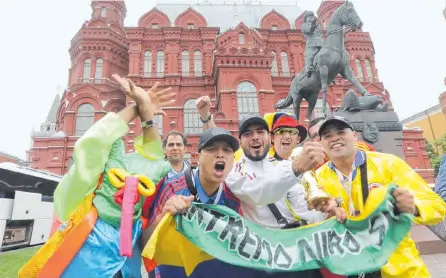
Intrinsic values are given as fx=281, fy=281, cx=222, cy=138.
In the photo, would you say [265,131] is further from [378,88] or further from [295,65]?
[378,88]

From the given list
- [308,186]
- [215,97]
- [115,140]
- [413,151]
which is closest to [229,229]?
[308,186]

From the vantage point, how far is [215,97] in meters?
23.8

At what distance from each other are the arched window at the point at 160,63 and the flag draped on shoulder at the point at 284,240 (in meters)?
24.0

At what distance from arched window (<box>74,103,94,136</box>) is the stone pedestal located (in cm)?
2197

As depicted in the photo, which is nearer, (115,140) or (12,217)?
(115,140)

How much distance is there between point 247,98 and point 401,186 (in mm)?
20572

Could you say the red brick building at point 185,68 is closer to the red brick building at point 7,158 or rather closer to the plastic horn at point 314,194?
the red brick building at point 7,158

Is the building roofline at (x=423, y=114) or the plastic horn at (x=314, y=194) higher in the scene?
the building roofline at (x=423, y=114)

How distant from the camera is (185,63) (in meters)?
25.2

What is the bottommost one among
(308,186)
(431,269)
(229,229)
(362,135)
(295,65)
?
(431,269)

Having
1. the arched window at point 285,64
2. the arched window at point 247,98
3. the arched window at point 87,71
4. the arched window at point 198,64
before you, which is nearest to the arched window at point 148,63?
the arched window at point 198,64

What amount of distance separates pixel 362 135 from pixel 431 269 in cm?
248

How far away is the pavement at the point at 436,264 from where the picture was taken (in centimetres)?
364

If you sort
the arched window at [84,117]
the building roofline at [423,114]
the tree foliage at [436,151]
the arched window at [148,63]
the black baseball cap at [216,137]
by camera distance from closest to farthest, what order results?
1. the black baseball cap at [216,137]
2. the arched window at [84,117]
3. the arched window at [148,63]
4. the tree foliage at [436,151]
5. the building roofline at [423,114]
